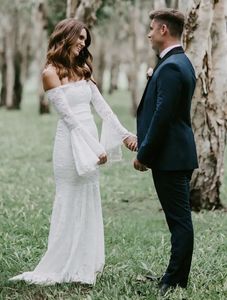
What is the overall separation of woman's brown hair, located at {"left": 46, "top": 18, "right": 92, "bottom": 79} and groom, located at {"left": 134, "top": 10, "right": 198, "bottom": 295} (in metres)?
0.71

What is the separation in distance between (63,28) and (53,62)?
30cm

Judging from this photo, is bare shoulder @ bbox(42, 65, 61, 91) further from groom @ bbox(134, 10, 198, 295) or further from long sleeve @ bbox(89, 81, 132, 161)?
groom @ bbox(134, 10, 198, 295)

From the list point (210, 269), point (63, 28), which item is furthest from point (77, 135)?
point (210, 269)

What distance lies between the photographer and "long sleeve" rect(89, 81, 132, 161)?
255 inches

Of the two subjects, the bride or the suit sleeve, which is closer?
the suit sleeve

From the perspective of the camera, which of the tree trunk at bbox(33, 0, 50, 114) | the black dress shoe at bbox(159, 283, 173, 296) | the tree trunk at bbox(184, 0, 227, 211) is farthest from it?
the tree trunk at bbox(33, 0, 50, 114)

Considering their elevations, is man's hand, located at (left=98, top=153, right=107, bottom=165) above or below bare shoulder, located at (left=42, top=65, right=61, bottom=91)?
below

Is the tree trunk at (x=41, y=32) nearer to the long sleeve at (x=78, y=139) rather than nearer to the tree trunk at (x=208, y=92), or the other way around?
the tree trunk at (x=208, y=92)

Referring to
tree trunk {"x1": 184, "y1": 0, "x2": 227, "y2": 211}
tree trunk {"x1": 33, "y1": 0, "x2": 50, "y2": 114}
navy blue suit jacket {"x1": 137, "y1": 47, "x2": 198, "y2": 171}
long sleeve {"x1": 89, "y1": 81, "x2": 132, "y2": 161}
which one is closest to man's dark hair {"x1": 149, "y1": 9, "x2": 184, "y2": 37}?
navy blue suit jacket {"x1": 137, "y1": 47, "x2": 198, "y2": 171}

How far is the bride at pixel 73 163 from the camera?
6.00m

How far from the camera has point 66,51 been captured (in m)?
5.99

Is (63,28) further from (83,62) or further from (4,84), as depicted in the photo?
(4,84)

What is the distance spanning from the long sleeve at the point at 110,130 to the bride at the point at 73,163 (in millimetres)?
29

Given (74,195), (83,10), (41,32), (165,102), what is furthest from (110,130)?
(41,32)
